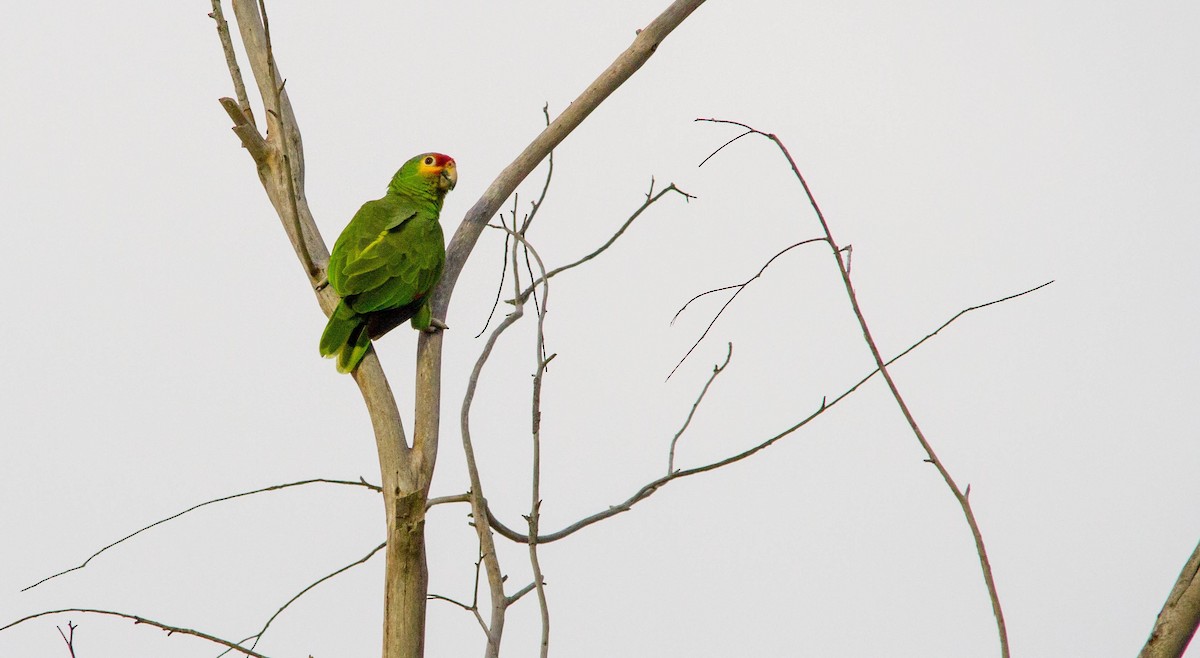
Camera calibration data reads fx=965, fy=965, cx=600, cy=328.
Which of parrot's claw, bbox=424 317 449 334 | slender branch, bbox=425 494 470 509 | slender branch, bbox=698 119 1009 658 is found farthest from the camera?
parrot's claw, bbox=424 317 449 334

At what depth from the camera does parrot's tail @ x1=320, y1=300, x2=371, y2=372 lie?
8.93 ft

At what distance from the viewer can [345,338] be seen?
9.31ft

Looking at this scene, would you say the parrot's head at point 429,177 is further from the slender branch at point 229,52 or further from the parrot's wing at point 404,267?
the slender branch at point 229,52

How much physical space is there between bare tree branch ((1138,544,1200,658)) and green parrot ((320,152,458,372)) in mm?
1860

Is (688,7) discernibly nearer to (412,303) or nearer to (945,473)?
(412,303)

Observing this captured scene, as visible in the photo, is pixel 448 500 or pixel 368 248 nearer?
pixel 448 500

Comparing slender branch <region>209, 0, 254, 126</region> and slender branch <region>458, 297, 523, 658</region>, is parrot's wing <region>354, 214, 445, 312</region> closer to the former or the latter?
slender branch <region>209, 0, 254, 126</region>

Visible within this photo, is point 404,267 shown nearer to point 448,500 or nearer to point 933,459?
point 448,500

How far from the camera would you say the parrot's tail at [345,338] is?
2.72 meters

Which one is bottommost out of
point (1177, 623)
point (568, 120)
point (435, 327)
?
point (1177, 623)

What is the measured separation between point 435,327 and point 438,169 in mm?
1220

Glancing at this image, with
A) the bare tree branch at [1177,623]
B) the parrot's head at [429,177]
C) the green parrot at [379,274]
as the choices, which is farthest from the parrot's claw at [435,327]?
the bare tree branch at [1177,623]

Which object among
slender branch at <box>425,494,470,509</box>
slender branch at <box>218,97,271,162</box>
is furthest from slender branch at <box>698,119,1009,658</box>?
slender branch at <box>218,97,271,162</box>

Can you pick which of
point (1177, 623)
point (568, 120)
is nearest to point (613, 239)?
point (568, 120)
